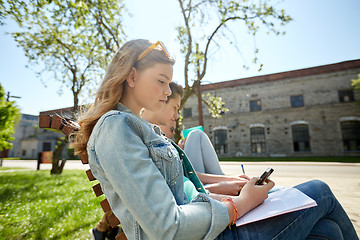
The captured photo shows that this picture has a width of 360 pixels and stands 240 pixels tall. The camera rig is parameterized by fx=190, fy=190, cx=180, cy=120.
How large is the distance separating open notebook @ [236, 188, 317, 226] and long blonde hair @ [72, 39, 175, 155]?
0.89 m

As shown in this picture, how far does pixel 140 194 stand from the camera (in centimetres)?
67

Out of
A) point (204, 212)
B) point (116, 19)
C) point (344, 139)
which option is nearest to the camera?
point (204, 212)

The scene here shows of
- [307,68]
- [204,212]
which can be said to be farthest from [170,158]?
[307,68]

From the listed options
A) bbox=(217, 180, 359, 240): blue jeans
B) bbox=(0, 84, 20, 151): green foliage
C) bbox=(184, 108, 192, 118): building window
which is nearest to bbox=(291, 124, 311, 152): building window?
bbox=(184, 108, 192, 118): building window

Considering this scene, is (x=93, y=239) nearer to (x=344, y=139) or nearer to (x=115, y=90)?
(x=115, y=90)

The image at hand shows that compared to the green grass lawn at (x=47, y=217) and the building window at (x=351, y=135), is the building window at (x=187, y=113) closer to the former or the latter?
the building window at (x=351, y=135)

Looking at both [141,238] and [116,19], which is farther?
[116,19]

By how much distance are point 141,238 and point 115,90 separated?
0.76 metres

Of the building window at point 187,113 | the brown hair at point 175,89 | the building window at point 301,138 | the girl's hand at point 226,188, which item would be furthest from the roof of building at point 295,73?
the girl's hand at point 226,188

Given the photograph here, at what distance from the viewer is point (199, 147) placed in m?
2.18

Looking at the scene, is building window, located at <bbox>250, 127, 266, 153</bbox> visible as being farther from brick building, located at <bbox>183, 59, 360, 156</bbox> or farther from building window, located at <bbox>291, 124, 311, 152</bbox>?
building window, located at <bbox>291, 124, 311, 152</bbox>

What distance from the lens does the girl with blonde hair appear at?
0.69m

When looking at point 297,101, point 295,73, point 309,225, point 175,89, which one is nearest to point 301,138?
point 297,101

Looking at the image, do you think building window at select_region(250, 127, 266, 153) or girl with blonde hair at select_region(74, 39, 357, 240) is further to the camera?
building window at select_region(250, 127, 266, 153)
